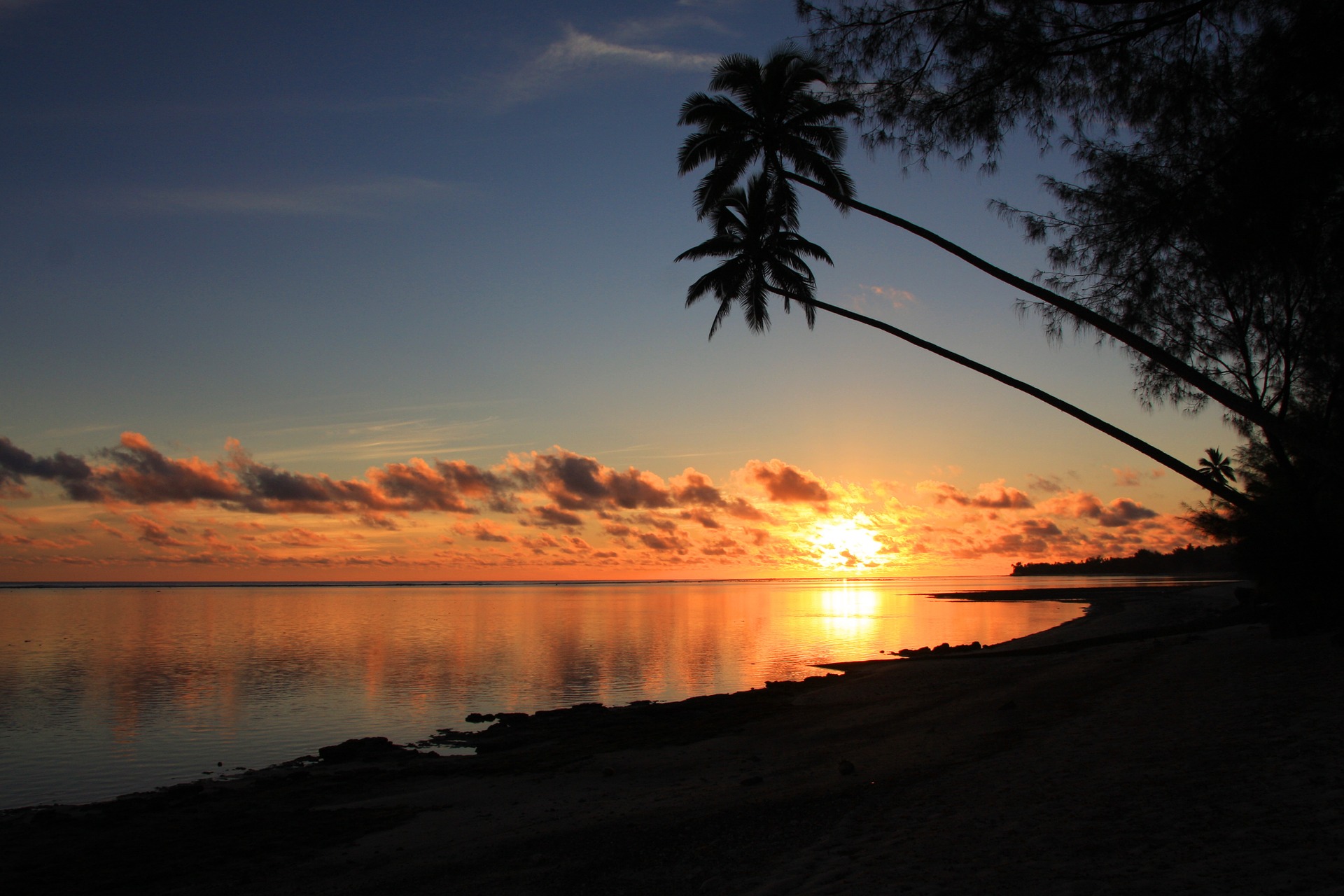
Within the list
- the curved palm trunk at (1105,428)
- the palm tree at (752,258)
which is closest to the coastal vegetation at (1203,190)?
the curved palm trunk at (1105,428)

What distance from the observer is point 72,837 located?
41.2 feet

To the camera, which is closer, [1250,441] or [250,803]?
[250,803]

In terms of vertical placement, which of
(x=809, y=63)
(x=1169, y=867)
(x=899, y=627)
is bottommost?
(x=899, y=627)

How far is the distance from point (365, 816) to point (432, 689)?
19.0 meters

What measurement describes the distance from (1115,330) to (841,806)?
7837 mm

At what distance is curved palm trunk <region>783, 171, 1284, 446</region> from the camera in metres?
10.6

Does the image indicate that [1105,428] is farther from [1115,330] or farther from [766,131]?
[766,131]

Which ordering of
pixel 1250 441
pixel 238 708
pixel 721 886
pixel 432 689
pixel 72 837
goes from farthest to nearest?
1. pixel 432 689
2. pixel 238 708
3. pixel 1250 441
4. pixel 72 837
5. pixel 721 886

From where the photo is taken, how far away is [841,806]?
10.3 m

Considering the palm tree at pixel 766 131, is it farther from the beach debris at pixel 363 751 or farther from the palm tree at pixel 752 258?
the beach debris at pixel 363 751

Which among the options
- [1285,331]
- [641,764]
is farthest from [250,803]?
[1285,331]

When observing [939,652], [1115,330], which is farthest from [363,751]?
[939,652]

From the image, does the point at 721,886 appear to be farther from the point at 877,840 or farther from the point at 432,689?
the point at 432,689

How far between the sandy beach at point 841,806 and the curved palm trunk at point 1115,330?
4.12 m
